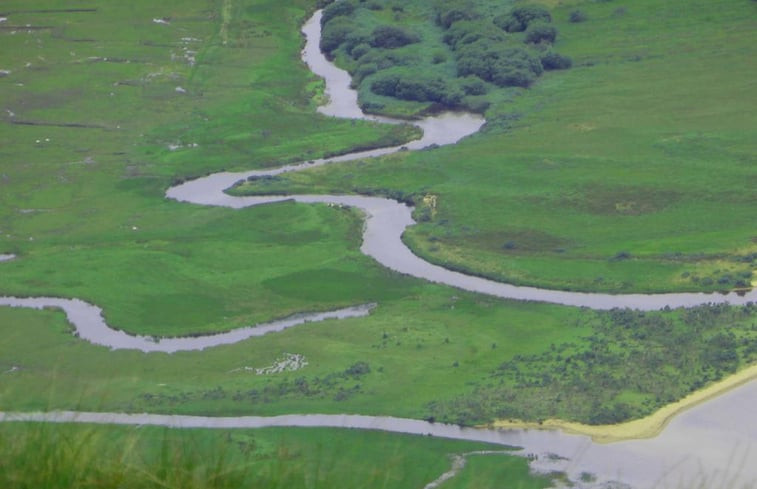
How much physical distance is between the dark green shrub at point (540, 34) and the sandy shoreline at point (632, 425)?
31461 millimetres

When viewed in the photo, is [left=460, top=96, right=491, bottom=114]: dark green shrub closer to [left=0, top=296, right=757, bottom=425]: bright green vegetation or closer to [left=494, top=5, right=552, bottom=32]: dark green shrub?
[left=494, top=5, right=552, bottom=32]: dark green shrub

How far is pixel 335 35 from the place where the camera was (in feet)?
203

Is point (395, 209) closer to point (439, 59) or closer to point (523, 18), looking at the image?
point (439, 59)

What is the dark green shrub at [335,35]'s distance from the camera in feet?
203

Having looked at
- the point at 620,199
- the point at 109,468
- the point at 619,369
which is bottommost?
the point at 620,199

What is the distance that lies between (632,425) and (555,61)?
3046cm

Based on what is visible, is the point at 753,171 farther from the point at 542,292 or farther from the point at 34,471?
the point at 34,471

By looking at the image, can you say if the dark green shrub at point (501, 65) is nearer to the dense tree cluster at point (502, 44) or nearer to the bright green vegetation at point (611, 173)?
the dense tree cluster at point (502, 44)

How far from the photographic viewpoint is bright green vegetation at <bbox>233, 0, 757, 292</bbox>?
3675 cm

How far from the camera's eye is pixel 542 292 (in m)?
35.4

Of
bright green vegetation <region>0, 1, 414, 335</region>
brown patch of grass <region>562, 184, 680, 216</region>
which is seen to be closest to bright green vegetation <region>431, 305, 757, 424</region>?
bright green vegetation <region>0, 1, 414, 335</region>

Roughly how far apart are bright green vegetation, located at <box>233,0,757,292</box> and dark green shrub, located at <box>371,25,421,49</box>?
6510 mm

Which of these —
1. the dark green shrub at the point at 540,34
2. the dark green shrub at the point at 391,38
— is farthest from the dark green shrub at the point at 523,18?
the dark green shrub at the point at 391,38

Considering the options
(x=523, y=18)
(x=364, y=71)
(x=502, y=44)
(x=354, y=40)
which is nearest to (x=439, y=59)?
(x=502, y=44)
